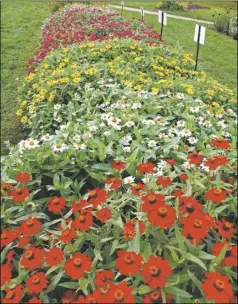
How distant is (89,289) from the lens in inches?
64.3

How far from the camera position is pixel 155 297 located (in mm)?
1375

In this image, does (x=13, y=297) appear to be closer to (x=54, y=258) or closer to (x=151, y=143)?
(x=54, y=258)

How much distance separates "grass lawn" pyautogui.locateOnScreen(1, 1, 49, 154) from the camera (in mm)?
4636

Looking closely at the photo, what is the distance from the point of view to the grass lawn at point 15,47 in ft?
15.2

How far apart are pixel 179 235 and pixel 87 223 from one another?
15.7 inches

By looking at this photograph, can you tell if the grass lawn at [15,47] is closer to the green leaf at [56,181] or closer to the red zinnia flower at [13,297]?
the green leaf at [56,181]

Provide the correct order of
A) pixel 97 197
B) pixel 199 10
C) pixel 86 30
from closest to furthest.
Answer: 1. pixel 97 197
2. pixel 86 30
3. pixel 199 10

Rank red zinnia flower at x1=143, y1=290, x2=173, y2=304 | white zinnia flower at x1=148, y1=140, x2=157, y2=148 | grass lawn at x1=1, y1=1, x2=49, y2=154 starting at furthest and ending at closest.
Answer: grass lawn at x1=1, y1=1, x2=49, y2=154 < white zinnia flower at x1=148, y1=140, x2=157, y2=148 < red zinnia flower at x1=143, y1=290, x2=173, y2=304

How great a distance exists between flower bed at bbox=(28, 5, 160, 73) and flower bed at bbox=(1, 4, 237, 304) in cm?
201

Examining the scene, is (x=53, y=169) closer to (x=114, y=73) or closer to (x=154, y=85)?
(x=154, y=85)

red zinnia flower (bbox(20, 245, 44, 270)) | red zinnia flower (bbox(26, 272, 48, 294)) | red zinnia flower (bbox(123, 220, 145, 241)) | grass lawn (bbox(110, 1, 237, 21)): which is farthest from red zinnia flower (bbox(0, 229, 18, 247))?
grass lawn (bbox(110, 1, 237, 21))

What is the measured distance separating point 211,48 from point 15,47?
14.7 ft

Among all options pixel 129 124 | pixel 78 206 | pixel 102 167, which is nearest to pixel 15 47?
pixel 129 124

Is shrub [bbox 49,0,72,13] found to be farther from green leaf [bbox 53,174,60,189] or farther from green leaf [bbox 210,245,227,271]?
green leaf [bbox 210,245,227,271]
